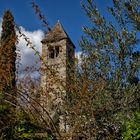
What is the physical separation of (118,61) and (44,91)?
9.77 ft

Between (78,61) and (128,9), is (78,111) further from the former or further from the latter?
(128,9)

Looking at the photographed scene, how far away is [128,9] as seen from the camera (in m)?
13.9

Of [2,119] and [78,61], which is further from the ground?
[78,61]

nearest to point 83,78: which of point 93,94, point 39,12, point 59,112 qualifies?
point 93,94

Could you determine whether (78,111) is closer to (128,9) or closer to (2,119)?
(128,9)

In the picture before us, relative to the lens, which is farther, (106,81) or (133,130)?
(106,81)

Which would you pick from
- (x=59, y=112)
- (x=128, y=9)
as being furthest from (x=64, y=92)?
(x=128, y=9)

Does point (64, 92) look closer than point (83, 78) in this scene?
No

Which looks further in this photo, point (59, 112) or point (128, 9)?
point (59, 112)

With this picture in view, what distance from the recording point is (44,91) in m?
15.1

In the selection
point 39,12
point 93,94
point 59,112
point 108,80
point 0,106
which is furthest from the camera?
point 59,112

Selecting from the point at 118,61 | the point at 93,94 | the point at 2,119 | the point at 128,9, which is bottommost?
the point at 2,119

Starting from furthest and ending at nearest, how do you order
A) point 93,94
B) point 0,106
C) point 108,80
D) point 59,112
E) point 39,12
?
1. point 59,112
2. point 108,80
3. point 93,94
4. point 39,12
5. point 0,106

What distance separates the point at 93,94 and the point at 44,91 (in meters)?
2.92
